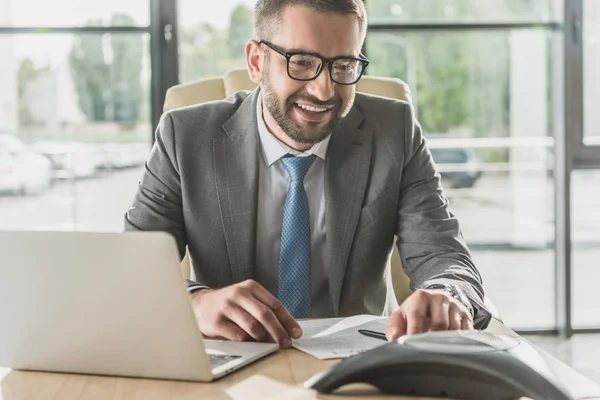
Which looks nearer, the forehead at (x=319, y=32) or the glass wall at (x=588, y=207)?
the forehead at (x=319, y=32)

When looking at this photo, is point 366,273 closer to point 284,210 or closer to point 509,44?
point 284,210

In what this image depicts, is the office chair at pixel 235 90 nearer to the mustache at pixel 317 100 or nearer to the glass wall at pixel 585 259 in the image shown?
the mustache at pixel 317 100

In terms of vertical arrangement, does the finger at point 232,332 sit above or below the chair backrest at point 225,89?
below

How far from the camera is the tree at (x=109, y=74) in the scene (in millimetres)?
3771

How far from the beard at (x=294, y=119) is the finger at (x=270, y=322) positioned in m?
0.64

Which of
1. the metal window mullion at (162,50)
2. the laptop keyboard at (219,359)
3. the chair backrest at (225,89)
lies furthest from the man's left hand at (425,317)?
the metal window mullion at (162,50)

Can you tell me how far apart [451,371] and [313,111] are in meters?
0.92

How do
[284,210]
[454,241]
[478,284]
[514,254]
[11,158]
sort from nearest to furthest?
[478,284] < [454,241] < [284,210] < [11,158] < [514,254]

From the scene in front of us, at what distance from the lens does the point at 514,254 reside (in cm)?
411

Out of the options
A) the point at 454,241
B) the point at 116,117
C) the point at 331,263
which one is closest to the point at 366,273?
the point at 331,263

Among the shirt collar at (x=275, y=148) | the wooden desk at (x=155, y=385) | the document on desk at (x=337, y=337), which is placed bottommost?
the document on desk at (x=337, y=337)

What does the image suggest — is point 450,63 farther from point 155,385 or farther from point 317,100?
point 155,385

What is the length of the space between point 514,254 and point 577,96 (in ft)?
2.84

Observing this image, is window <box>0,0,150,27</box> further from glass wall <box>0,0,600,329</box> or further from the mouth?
the mouth
